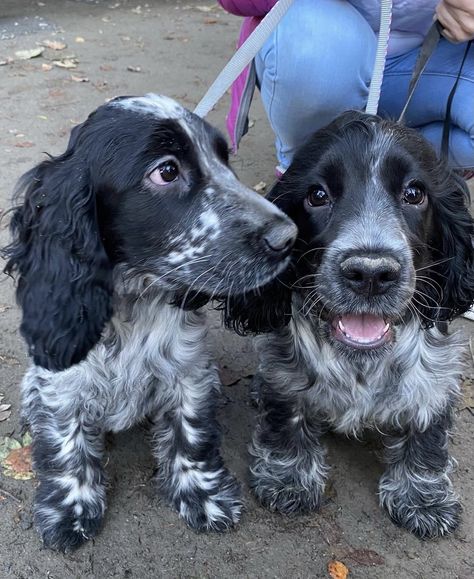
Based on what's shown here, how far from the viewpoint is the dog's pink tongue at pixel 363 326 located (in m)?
2.38

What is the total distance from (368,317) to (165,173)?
0.90m

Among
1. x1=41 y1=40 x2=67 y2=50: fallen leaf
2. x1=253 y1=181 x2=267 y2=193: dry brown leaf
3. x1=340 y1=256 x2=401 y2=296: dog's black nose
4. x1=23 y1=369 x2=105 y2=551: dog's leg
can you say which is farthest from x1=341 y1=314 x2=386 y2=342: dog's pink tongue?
x1=41 y1=40 x2=67 y2=50: fallen leaf

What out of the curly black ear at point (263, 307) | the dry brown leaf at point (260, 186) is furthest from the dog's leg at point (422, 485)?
the dry brown leaf at point (260, 186)

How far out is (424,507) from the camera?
2795mm

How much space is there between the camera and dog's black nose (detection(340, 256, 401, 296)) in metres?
2.14

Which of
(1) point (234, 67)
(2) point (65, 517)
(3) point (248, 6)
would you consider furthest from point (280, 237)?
(3) point (248, 6)

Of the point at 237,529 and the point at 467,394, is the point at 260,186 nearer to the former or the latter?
the point at 467,394

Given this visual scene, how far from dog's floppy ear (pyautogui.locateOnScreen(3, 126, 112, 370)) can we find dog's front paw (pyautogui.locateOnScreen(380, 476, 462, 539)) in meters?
1.49

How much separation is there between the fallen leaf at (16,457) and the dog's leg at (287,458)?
1.03m

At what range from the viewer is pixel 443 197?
2.55 metres

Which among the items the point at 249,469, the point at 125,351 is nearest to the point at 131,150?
the point at 125,351

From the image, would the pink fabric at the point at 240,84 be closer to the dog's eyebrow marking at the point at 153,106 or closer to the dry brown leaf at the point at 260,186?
the dry brown leaf at the point at 260,186

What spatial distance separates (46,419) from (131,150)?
1189 mm

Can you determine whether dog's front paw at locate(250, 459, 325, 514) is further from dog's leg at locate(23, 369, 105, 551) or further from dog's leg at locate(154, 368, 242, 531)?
dog's leg at locate(23, 369, 105, 551)
